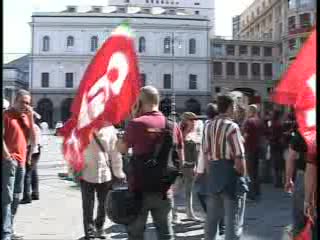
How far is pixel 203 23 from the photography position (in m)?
71.6

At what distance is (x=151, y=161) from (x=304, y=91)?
1243mm

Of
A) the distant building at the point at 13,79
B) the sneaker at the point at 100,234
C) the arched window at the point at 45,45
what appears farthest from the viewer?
the distant building at the point at 13,79

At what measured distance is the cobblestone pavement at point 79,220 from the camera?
6.12 meters

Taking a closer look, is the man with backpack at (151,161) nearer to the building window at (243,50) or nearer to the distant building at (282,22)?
the distant building at (282,22)

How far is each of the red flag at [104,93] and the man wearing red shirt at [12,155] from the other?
461 mm

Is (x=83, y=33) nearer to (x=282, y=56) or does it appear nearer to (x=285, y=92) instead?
(x=282, y=56)

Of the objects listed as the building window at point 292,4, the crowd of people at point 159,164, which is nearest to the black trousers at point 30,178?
the crowd of people at point 159,164

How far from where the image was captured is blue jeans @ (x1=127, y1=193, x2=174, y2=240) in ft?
13.5

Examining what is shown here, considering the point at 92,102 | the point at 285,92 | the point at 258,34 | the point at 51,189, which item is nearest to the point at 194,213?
the point at 92,102

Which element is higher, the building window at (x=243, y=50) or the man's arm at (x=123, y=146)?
the building window at (x=243, y=50)

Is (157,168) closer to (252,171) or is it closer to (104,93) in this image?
(104,93)

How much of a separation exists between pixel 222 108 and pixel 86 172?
1.61m

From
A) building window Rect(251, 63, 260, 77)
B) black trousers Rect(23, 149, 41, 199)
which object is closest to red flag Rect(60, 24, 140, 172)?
black trousers Rect(23, 149, 41, 199)

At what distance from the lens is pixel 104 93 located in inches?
198
